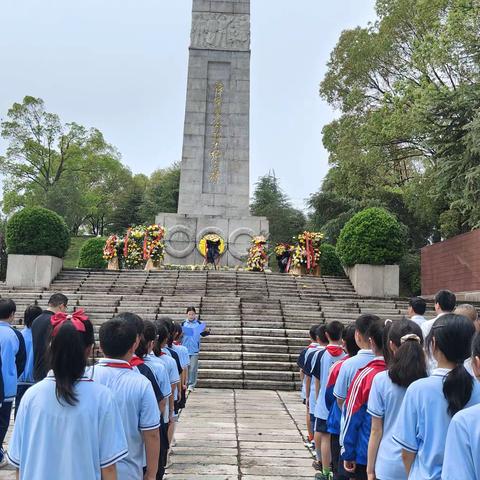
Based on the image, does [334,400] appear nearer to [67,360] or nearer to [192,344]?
[67,360]

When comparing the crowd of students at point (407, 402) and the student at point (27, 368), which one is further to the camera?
the student at point (27, 368)

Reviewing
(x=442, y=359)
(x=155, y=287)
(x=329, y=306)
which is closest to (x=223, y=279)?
(x=155, y=287)

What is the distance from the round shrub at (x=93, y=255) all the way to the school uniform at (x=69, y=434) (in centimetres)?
1868

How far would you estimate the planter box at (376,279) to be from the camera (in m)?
16.8

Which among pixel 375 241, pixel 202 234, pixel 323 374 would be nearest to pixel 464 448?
pixel 323 374

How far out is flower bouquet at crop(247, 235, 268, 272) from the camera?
19422 millimetres

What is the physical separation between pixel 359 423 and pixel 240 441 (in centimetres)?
308

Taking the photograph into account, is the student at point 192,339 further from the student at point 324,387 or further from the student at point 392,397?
the student at point 392,397

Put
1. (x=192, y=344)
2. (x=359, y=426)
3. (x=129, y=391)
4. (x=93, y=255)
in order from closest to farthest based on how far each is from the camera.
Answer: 1. (x=129, y=391)
2. (x=359, y=426)
3. (x=192, y=344)
4. (x=93, y=255)

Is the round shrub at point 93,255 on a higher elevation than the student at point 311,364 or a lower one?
higher

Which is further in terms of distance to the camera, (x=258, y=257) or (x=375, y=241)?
(x=258, y=257)

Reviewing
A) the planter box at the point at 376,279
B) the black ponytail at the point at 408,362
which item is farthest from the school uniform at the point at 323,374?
the planter box at the point at 376,279

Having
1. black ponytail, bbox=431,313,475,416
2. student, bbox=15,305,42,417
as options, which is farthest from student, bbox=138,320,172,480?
student, bbox=15,305,42,417

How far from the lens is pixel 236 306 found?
13570 millimetres
